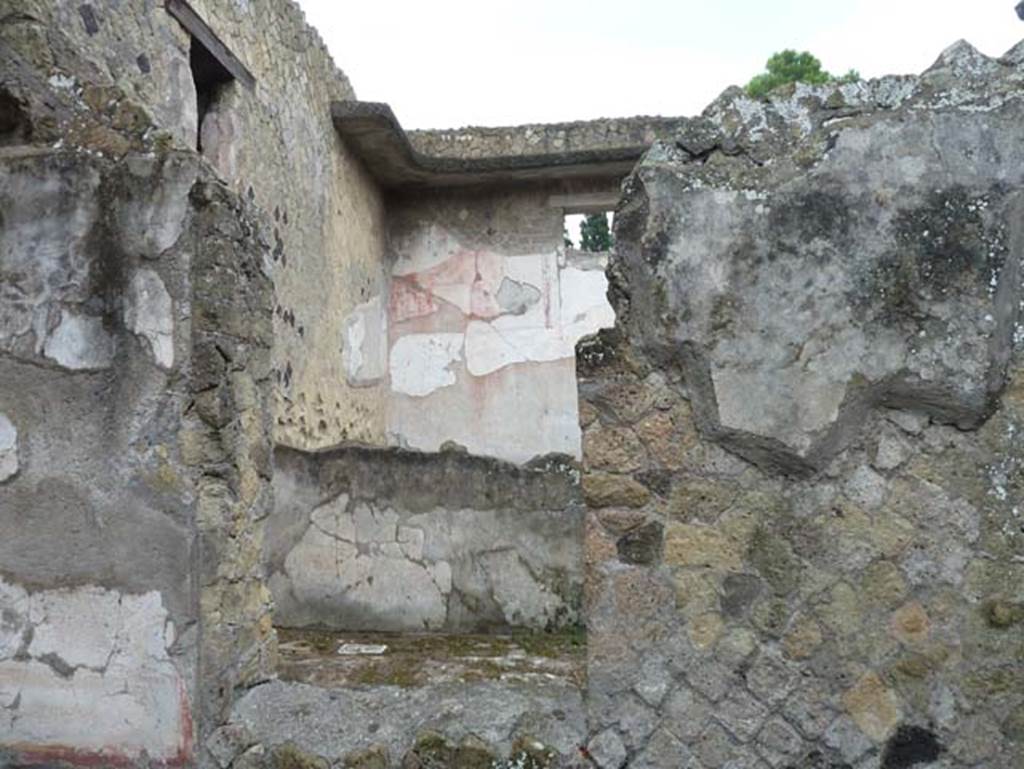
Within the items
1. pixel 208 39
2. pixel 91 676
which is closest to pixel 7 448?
pixel 91 676

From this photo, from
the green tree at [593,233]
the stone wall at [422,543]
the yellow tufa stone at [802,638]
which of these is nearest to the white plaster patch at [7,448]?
the stone wall at [422,543]

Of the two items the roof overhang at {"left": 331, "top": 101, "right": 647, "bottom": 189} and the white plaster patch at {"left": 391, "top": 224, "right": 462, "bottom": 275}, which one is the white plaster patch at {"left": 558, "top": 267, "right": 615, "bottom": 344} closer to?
the roof overhang at {"left": 331, "top": 101, "right": 647, "bottom": 189}

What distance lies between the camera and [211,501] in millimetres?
2357

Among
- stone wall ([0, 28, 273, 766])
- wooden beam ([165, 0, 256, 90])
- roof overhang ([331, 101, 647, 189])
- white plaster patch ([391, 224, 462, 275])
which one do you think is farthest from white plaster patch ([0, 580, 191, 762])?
white plaster patch ([391, 224, 462, 275])

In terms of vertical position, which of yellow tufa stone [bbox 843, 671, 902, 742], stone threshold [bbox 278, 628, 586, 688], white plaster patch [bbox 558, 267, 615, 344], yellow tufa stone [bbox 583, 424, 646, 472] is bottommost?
stone threshold [bbox 278, 628, 586, 688]

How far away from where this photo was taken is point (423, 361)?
7.82m

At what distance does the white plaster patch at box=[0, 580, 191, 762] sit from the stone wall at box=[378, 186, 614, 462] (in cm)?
538

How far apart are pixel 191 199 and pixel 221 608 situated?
1025mm

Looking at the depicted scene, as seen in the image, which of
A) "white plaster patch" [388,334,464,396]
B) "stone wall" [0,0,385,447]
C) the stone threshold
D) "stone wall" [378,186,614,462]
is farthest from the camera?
"white plaster patch" [388,334,464,396]

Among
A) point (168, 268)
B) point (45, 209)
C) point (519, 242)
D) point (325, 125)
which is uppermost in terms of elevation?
point (325, 125)

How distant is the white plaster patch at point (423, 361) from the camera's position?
7793mm

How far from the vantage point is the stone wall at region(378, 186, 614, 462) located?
7.69m

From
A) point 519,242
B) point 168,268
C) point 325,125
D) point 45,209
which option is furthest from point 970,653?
point 519,242

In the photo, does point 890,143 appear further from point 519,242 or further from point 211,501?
point 519,242
